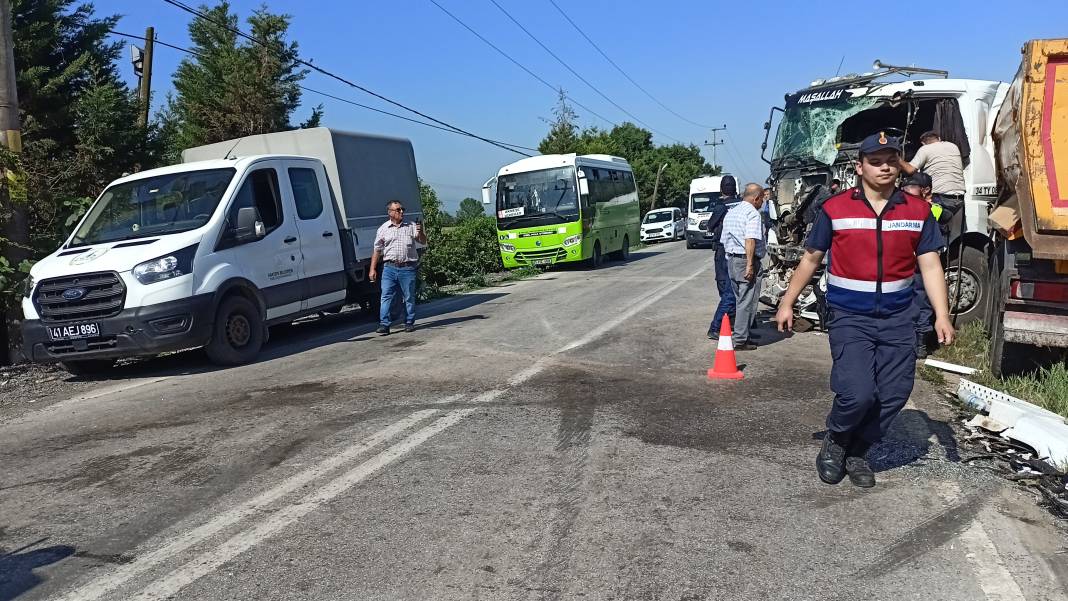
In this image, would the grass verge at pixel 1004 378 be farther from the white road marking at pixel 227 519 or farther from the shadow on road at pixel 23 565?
the shadow on road at pixel 23 565

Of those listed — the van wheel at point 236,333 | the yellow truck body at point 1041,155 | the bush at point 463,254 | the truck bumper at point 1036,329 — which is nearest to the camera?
the yellow truck body at point 1041,155

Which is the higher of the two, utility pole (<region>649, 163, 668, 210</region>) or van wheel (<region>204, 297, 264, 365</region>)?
utility pole (<region>649, 163, 668, 210</region>)

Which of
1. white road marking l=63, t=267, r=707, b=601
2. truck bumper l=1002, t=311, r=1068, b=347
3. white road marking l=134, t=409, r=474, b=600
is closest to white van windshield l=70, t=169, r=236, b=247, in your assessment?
white road marking l=63, t=267, r=707, b=601

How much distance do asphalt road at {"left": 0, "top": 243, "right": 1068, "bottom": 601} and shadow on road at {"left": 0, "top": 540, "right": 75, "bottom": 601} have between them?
0.05 feet

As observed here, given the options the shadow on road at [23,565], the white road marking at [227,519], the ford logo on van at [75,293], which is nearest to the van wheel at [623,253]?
the ford logo on van at [75,293]

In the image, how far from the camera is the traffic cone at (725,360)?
7930mm

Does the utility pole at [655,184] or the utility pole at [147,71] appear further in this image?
the utility pole at [655,184]

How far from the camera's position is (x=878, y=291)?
15.5 feet

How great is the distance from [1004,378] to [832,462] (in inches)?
144

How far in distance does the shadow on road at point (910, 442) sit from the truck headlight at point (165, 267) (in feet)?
21.5

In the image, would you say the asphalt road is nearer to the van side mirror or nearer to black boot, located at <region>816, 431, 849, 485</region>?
black boot, located at <region>816, 431, 849, 485</region>

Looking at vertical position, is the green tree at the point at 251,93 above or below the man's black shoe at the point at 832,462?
above

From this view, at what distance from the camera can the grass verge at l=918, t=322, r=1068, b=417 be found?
6.71 metres

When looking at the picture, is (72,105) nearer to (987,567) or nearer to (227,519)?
(227,519)
